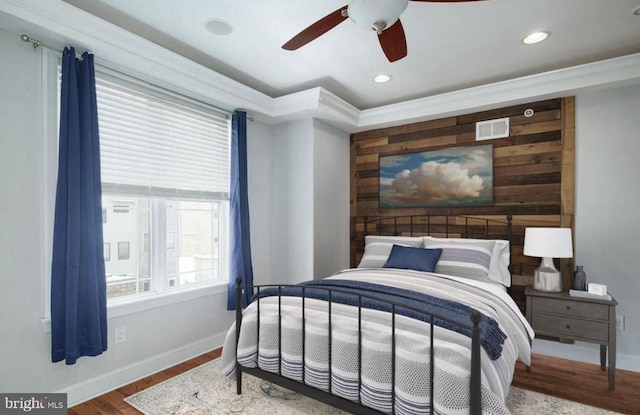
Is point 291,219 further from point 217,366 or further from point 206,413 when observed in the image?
point 206,413

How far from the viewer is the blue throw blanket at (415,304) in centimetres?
172

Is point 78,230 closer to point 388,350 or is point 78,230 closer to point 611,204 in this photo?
point 388,350

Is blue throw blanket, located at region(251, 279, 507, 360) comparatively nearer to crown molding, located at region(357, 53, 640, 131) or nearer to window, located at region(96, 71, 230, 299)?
window, located at region(96, 71, 230, 299)

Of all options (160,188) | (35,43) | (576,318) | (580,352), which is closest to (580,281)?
(576,318)

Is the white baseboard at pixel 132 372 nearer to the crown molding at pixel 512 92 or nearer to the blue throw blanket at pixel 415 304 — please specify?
the blue throw blanket at pixel 415 304

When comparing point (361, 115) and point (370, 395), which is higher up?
point (361, 115)

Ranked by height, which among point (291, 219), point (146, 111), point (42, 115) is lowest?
point (291, 219)

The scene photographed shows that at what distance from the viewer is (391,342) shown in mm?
1731

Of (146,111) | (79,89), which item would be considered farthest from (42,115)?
(146,111)

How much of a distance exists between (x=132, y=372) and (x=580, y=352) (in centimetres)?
391

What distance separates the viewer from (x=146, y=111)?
2.81 metres

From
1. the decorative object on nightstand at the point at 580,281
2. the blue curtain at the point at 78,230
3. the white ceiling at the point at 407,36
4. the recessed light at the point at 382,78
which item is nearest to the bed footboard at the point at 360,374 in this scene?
the blue curtain at the point at 78,230

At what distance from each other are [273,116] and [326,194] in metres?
1.10

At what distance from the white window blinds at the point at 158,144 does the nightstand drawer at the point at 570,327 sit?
3.18m
